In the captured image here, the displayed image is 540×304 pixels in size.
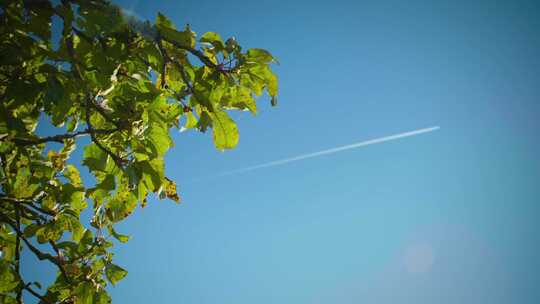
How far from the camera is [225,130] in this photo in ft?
6.46

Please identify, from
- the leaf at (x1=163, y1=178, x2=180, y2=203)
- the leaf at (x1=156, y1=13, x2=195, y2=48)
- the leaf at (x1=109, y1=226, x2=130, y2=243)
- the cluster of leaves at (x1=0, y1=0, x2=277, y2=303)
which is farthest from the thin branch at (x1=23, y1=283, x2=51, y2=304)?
the leaf at (x1=156, y1=13, x2=195, y2=48)

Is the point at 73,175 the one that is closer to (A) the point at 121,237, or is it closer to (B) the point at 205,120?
(A) the point at 121,237

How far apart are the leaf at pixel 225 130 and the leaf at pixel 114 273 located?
1.42m

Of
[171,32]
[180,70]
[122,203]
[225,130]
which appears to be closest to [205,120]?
[225,130]

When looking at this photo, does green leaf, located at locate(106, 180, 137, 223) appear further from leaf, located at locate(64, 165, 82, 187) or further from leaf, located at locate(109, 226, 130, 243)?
leaf, located at locate(64, 165, 82, 187)

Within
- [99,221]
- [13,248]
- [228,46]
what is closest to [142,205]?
[99,221]

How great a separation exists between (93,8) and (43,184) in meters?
1.47

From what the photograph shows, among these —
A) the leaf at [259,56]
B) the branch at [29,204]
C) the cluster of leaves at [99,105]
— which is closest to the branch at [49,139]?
the cluster of leaves at [99,105]

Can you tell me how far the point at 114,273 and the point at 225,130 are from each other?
1525 mm

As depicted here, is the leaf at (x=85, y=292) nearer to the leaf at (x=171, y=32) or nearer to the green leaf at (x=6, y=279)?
the green leaf at (x=6, y=279)

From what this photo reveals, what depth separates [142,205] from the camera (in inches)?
90.3

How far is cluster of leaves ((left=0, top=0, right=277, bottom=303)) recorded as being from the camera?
1.65m

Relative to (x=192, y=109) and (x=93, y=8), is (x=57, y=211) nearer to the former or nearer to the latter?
(x=192, y=109)

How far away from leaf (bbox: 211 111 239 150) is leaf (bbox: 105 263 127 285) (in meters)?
1.42
